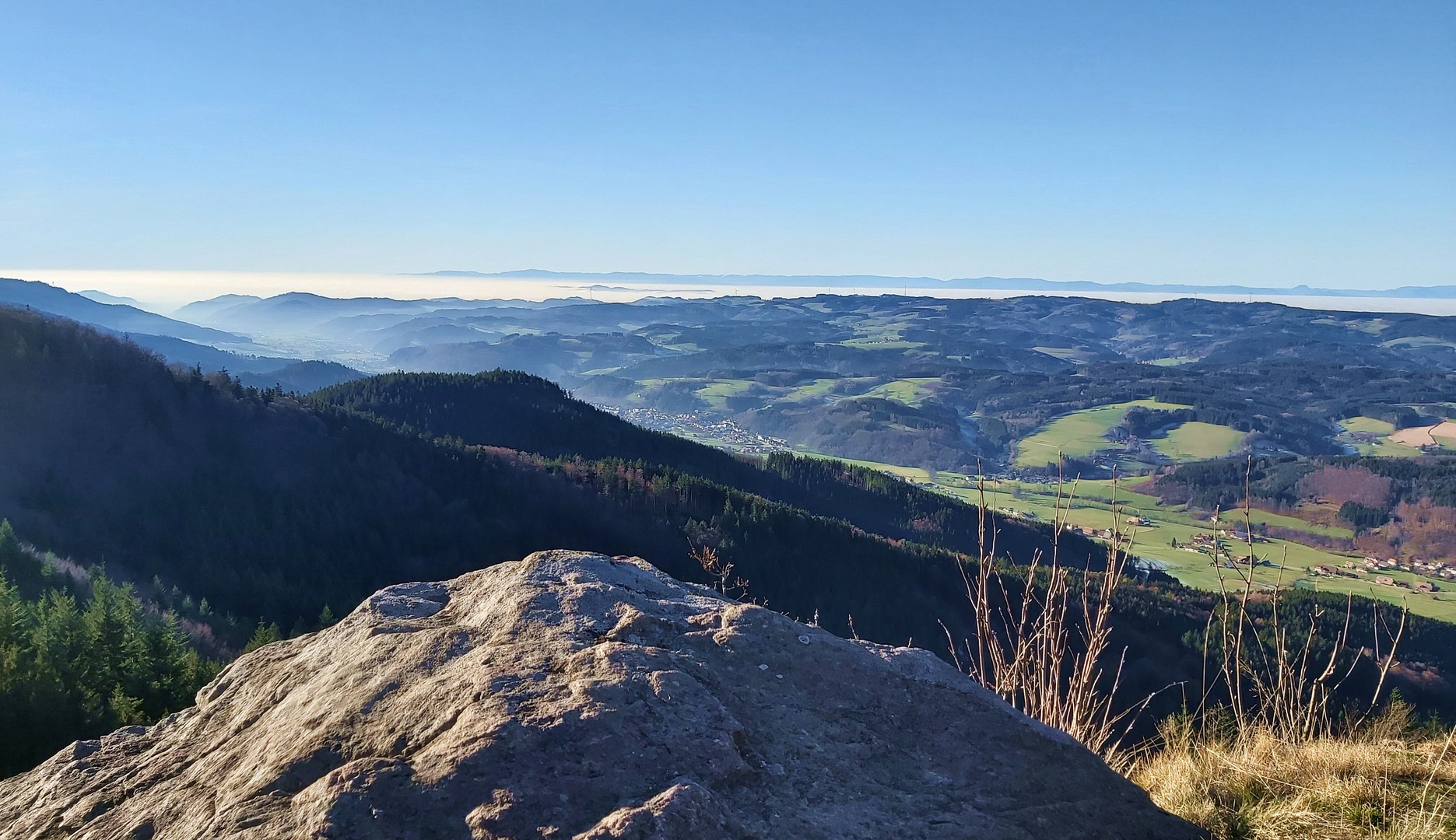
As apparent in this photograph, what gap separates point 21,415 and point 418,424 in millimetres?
56009

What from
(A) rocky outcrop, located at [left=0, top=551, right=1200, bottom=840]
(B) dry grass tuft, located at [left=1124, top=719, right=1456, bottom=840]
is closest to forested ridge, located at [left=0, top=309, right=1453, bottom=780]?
(A) rocky outcrop, located at [left=0, top=551, right=1200, bottom=840]

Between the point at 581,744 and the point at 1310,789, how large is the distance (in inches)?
173

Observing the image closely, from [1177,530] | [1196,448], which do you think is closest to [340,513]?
[1177,530]

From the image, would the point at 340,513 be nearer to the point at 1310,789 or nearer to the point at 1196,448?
the point at 1310,789

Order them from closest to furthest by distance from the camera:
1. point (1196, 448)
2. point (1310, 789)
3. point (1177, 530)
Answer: point (1310, 789) → point (1177, 530) → point (1196, 448)

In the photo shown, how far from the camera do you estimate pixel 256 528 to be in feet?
172

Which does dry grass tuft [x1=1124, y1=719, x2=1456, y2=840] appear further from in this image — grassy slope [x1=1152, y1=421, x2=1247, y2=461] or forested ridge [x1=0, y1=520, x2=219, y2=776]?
grassy slope [x1=1152, y1=421, x2=1247, y2=461]

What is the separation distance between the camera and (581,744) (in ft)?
12.7

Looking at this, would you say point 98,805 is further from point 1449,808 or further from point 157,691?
point 157,691

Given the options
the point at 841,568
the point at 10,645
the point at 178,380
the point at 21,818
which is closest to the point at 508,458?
the point at 178,380

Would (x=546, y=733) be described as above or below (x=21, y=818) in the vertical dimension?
above

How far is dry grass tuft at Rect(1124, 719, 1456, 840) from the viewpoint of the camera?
4.46 metres

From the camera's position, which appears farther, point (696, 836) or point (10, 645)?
point (10, 645)

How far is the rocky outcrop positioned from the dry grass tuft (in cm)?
49
